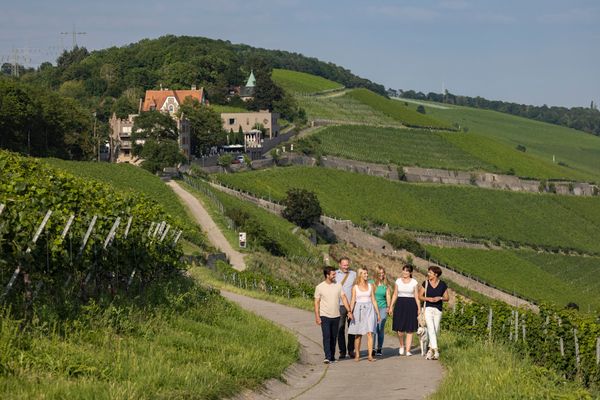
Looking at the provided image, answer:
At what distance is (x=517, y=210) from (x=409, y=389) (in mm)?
127746

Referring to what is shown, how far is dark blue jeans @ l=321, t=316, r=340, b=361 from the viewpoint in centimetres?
2184

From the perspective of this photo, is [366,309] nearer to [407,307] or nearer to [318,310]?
[407,307]

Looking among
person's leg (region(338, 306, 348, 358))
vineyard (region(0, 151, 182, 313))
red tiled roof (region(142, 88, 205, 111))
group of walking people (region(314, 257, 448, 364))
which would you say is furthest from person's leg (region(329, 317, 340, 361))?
red tiled roof (region(142, 88, 205, 111))

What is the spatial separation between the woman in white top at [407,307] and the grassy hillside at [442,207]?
9258 cm

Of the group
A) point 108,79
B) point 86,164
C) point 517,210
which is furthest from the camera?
point 108,79

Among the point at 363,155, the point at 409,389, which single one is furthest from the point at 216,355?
the point at 363,155

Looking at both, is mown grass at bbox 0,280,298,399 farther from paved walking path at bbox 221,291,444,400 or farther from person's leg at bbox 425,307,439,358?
person's leg at bbox 425,307,439,358

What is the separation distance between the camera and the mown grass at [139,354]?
558 inches

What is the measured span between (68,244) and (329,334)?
508cm

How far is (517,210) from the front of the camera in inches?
5635

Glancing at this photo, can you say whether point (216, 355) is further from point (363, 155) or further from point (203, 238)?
point (363, 155)

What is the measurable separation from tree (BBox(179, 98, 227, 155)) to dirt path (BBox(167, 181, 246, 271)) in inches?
1322

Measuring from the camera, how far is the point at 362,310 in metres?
22.4

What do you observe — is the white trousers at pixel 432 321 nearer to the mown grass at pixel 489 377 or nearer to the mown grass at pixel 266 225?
the mown grass at pixel 489 377
